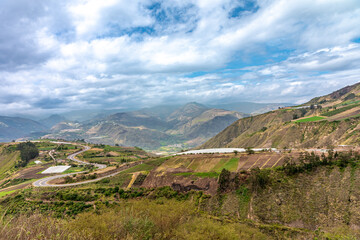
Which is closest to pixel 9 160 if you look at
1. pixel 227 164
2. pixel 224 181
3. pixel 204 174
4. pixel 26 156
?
pixel 26 156

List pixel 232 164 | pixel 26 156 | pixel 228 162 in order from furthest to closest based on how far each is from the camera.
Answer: pixel 26 156 → pixel 228 162 → pixel 232 164

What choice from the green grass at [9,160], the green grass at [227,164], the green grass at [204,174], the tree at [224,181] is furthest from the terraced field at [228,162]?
the green grass at [9,160]

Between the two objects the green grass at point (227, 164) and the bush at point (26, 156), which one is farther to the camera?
the bush at point (26, 156)

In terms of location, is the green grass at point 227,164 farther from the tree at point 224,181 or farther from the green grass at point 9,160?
the green grass at point 9,160

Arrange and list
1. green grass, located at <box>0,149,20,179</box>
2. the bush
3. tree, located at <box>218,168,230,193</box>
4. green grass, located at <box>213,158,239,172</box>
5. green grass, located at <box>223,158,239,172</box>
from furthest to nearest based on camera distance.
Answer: green grass, located at <box>0,149,20,179</box>, the bush, green grass, located at <box>213,158,239,172</box>, green grass, located at <box>223,158,239,172</box>, tree, located at <box>218,168,230,193</box>

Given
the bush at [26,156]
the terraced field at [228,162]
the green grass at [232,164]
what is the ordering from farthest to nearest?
the bush at [26,156] → the green grass at [232,164] → the terraced field at [228,162]

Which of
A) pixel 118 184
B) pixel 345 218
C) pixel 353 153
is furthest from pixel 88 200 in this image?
pixel 353 153

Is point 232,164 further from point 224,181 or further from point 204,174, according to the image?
point 224,181

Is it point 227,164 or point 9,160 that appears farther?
point 9,160

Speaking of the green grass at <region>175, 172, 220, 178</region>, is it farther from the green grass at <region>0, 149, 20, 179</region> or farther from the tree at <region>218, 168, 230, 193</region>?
the green grass at <region>0, 149, 20, 179</region>

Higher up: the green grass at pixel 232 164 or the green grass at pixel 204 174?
the green grass at pixel 232 164

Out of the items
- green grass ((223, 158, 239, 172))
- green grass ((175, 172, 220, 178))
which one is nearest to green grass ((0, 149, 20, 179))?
green grass ((175, 172, 220, 178))

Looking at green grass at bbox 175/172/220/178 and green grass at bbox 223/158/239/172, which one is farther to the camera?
green grass at bbox 223/158/239/172

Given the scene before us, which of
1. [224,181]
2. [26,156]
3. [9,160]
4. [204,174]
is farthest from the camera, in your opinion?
[9,160]
